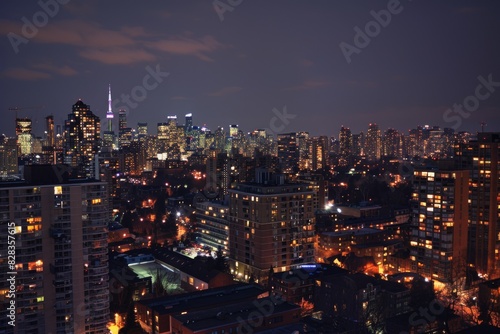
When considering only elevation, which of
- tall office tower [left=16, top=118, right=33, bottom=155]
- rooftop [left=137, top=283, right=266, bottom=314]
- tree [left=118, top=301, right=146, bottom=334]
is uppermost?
tall office tower [left=16, top=118, right=33, bottom=155]

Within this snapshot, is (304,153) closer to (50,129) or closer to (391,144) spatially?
(391,144)

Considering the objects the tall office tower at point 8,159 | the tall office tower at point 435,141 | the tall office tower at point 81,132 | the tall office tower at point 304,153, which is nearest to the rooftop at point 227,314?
the tall office tower at point 8,159

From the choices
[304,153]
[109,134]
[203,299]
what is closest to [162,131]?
[109,134]

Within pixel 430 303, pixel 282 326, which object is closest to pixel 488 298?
pixel 430 303

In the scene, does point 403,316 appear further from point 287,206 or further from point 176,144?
point 176,144

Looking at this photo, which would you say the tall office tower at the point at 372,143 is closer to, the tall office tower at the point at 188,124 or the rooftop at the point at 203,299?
the tall office tower at the point at 188,124

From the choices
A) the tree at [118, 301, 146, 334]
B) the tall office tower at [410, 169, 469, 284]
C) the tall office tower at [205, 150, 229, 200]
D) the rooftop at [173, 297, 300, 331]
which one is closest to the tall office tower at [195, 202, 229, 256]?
the rooftop at [173, 297, 300, 331]

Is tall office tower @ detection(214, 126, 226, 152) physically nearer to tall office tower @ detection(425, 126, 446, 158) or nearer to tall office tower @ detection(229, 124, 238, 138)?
tall office tower @ detection(229, 124, 238, 138)
